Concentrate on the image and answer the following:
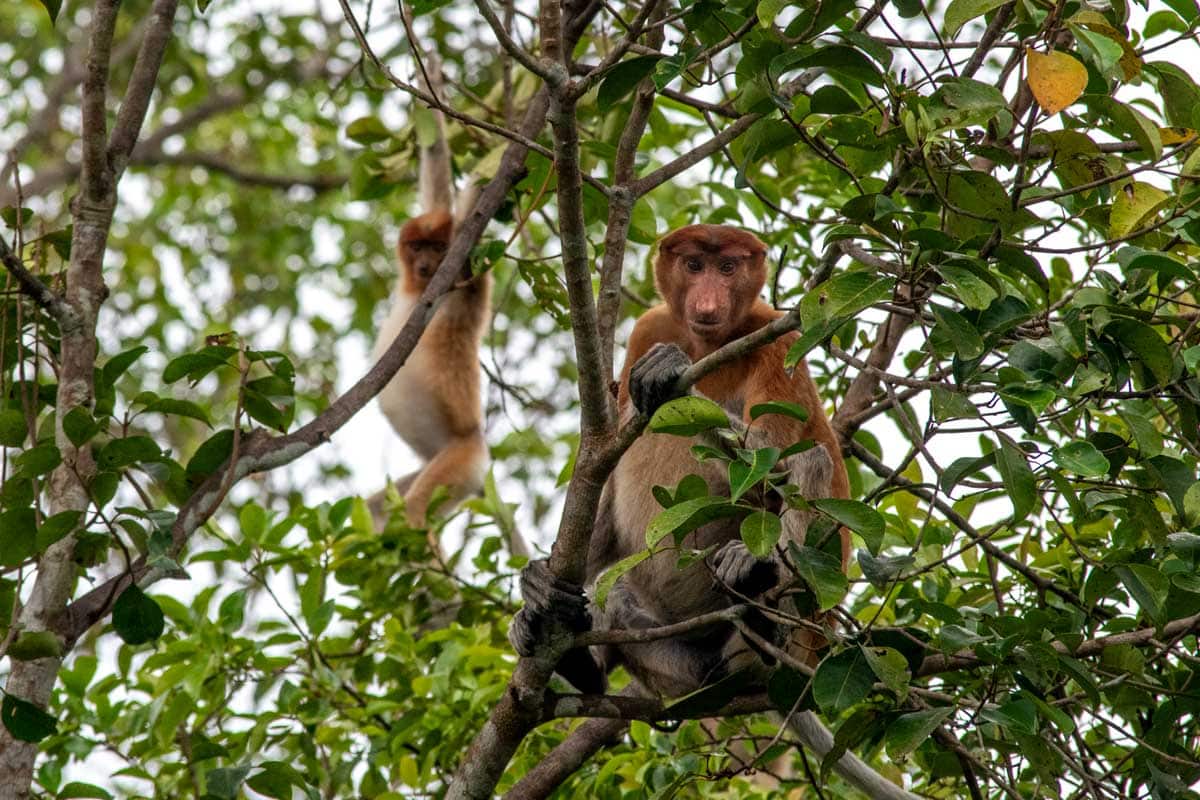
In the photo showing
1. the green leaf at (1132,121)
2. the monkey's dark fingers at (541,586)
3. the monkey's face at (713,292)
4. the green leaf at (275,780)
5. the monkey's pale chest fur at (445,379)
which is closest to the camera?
the green leaf at (1132,121)

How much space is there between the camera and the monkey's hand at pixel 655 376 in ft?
8.93

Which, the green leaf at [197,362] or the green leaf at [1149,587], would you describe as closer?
the green leaf at [1149,587]

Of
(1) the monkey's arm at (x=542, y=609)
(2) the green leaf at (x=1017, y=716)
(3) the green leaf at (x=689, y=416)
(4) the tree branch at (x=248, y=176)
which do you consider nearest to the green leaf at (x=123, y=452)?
(1) the monkey's arm at (x=542, y=609)

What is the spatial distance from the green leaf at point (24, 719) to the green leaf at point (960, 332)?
5.62ft

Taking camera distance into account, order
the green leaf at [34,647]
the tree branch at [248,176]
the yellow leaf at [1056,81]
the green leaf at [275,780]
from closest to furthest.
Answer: the yellow leaf at [1056,81]
the green leaf at [34,647]
the green leaf at [275,780]
the tree branch at [248,176]

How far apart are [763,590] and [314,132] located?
7.48 meters

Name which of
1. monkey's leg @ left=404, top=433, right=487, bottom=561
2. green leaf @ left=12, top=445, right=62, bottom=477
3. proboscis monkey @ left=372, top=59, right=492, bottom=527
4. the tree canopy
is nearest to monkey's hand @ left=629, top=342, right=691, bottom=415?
the tree canopy

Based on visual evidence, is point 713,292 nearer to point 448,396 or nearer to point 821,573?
point 821,573

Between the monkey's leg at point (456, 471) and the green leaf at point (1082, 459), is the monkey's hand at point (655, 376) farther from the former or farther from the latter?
the monkey's leg at point (456, 471)

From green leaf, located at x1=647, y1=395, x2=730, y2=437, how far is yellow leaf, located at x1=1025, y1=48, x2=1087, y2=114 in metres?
0.71

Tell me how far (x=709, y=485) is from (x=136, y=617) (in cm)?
149

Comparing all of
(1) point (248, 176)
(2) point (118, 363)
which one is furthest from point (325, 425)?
(1) point (248, 176)

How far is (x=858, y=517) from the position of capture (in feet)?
7.59

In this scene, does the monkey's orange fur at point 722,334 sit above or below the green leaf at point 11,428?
above
